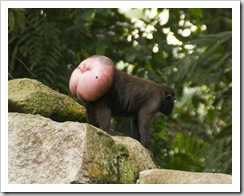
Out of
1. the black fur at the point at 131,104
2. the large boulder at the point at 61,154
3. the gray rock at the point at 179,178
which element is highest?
the black fur at the point at 131,104

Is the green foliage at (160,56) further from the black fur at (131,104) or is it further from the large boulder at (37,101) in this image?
the large boulder at (37,101)

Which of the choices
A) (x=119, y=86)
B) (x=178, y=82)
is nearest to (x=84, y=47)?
(x=178, y=82)

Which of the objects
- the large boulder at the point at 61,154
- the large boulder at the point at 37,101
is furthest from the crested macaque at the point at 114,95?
the large boulder at the point at 61,154

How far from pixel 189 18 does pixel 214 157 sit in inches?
140

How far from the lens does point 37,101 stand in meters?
9.13

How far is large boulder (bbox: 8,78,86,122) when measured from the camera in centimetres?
907

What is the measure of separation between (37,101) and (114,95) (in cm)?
149

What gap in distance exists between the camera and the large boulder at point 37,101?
29.8ft

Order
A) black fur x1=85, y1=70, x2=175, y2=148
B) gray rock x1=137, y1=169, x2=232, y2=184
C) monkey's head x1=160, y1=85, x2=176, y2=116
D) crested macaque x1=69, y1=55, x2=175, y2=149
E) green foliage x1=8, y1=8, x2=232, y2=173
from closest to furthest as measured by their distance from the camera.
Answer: gray rock x1=137, y1=169, x2=232, y2=184, crested macaque x1=69, y1=55, x2=175, y2=149, black fur x1=85, y1=70, x2=175, y2=148, monkey's head x1=160, y1=85, x2=176, y2=116, green foliage x1=8, y1=8, x2=232, y2=173

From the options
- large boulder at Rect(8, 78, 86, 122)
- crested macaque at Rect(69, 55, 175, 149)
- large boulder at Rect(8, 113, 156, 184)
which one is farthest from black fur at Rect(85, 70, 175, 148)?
large boulder at Rect(8, 113, 156, 184)

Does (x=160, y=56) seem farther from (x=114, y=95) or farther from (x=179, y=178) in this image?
(x=179, y=178)

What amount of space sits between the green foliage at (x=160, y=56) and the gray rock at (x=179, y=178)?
4453mm

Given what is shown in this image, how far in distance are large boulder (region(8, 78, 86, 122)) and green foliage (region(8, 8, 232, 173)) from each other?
11.3 feet

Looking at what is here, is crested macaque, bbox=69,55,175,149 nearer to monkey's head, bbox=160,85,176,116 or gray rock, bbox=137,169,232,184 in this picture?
monkey's head, bbox=160,85,176,116
